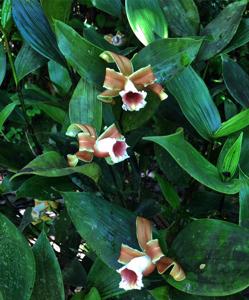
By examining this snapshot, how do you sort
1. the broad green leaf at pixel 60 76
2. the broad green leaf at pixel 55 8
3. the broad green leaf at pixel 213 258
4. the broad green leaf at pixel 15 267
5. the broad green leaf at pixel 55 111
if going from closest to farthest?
the broad green leaf at pixel 213 258 → the broad green leaf at pixel 15 267 → the broad green leaf at pixel 55 8 → the broad green leaf at pixel 55 111 → the broad green leaf at pixel 60 76

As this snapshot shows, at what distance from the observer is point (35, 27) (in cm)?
85

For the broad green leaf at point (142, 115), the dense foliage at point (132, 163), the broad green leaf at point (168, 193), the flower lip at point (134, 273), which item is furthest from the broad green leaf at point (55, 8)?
the flower lip at point (134, 273)

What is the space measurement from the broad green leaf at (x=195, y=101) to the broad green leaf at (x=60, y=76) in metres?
0.30

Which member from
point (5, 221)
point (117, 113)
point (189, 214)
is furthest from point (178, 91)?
point (5, 221)

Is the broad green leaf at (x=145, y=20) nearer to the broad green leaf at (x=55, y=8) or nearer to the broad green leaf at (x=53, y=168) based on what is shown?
the broad green leaf at (x=55, y=8)

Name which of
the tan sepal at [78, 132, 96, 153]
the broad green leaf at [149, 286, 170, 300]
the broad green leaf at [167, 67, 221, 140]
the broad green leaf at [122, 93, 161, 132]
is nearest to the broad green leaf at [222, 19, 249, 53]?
the broad green leaf at [167, 67, 221, 140]

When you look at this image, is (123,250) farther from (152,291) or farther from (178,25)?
(178,25)

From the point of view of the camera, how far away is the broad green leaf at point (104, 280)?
0.74m

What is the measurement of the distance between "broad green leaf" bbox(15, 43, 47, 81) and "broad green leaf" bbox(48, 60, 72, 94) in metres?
0.12

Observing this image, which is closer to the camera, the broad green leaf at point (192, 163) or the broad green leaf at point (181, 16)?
the broad green leaf at point (192, 163)

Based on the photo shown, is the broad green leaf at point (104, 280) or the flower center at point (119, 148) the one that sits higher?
the flower center at point (119, 148)

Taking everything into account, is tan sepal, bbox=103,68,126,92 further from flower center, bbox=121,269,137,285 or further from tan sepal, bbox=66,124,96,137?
flower center, bbox=121,269,137,285

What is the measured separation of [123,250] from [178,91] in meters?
0.27

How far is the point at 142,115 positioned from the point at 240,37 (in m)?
0.26
